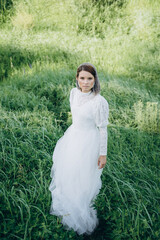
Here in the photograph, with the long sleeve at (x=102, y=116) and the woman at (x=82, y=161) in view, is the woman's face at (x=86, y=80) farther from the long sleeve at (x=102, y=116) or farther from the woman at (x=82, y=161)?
the long sleeve at (x=102, y=116)

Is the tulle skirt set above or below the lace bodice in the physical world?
below

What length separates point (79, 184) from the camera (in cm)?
203

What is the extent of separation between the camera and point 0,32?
7.09 meters

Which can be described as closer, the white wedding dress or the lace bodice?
the lace bodice

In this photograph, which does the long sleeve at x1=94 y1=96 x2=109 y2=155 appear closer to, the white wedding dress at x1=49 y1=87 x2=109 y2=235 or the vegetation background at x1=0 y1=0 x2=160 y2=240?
the white wedding dress at x1=49 y1=87 x2=109 y2=235

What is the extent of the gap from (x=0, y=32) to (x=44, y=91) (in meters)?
4.35

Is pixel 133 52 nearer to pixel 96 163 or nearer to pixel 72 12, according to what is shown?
pixel 72 12

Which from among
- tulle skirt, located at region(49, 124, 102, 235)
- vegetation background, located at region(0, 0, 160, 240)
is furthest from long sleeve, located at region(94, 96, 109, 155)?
vegetation background, located at region(0, 0, 160, 240)

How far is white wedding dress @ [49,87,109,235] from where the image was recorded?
194cm

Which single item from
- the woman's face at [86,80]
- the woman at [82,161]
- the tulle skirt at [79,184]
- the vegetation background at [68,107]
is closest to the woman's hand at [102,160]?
the woman at [82,161]

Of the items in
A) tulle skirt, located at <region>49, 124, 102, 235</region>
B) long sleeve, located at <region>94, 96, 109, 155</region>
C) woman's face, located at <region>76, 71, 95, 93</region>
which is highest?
woman's face, located at <region>76, 71, 95, 93</region>

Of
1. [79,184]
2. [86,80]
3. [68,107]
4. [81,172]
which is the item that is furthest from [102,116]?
[68,107]

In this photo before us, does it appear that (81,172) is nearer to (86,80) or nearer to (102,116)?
(102,116)

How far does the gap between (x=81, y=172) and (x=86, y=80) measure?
92 centimetres
